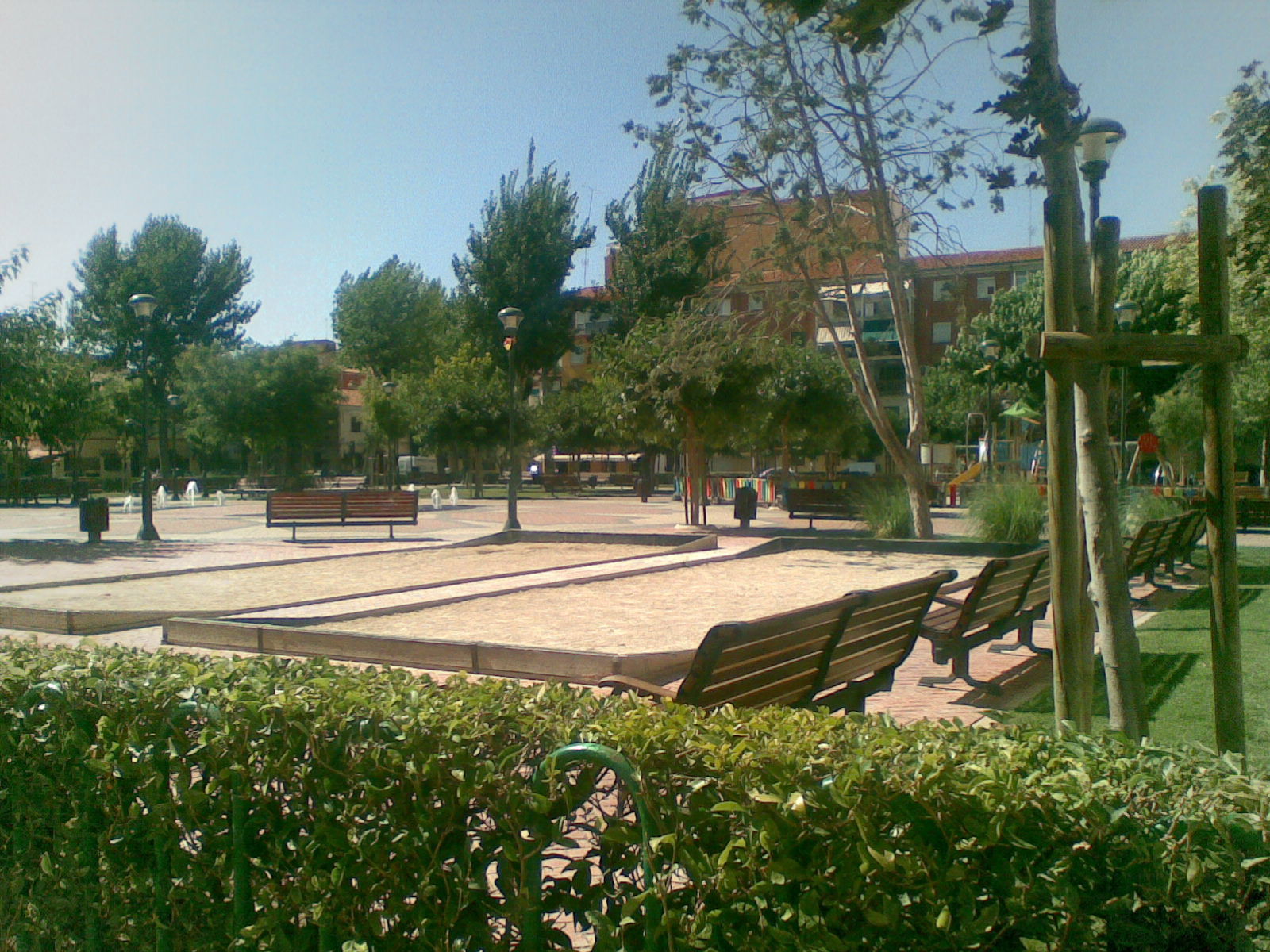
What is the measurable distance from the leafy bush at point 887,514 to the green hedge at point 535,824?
17040mm

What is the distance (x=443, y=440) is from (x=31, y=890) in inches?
1747

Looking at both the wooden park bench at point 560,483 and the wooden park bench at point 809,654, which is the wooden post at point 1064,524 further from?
the wooden park bench at point 560,483

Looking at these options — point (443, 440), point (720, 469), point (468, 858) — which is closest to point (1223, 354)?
point (468, 858)

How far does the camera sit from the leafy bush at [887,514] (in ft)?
63.3

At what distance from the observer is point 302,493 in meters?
23.0

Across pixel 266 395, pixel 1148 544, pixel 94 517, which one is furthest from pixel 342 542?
pixel 266 395

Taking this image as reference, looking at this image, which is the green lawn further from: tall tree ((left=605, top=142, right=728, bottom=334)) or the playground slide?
tall tree ((left=605, top=142, right=728, bottom=334))

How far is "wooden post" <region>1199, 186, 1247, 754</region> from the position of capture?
305cm

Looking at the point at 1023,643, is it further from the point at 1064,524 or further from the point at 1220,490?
the point at 1220,490

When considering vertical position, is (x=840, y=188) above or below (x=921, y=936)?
above

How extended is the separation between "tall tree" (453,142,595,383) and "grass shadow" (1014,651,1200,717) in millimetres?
50068

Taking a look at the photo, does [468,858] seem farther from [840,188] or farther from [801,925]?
[840,188]

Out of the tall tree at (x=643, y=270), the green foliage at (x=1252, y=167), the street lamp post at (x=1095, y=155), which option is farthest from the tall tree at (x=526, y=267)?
the street lamp post at (x=1095, y=155)

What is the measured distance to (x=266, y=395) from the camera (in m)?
Answer: 43.0
